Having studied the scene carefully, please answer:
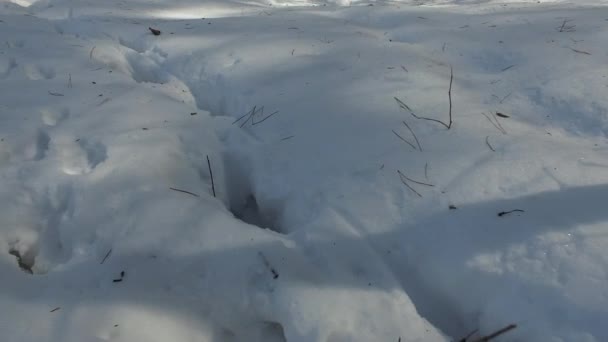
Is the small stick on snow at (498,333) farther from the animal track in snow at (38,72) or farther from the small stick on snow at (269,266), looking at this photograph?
the animal track in snow at (38,72)

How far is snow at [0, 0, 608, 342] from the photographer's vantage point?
154cm

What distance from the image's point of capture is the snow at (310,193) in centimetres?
154

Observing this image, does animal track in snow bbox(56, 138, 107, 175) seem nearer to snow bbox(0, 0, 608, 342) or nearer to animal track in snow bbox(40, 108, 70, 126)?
snow bbox(0, 0, 608, 342)

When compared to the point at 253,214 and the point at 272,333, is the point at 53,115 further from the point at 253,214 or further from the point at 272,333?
the point at 272,333

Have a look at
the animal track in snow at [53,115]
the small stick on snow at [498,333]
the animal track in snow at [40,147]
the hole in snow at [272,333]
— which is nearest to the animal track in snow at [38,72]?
the animal track in snow at [53,115]

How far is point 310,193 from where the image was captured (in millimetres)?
2084

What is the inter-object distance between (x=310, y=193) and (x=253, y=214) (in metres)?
0.37

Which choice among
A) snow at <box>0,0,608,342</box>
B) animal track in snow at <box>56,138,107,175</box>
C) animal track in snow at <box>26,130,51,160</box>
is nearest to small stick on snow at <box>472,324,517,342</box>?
snow at <box>0,0,608,342</box>

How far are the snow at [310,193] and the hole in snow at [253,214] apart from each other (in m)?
0.01

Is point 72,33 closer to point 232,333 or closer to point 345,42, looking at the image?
point 345,42

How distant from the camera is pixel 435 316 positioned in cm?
163

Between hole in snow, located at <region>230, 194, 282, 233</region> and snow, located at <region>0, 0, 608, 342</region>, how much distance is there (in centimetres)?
1

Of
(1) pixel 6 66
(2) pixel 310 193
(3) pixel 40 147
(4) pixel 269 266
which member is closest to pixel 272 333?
(4) pixel 269 266

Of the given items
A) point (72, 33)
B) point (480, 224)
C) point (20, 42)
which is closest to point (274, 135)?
point (480, 224)
